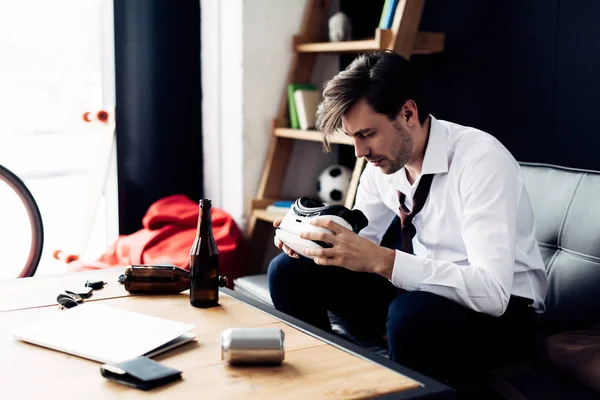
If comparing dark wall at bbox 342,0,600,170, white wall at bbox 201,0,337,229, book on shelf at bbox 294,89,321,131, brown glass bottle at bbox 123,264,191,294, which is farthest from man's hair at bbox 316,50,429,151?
white wall at bbox 201,0,337,229

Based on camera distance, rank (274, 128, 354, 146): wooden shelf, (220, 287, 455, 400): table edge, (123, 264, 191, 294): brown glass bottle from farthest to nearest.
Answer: (274, 128, 354, 146): wooden shelf, (123, 264, 191, 294): brown glass bottle, (220, 287, 455, 400): table edge

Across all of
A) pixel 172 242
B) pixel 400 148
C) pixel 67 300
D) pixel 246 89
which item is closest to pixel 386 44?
pixel 246 89

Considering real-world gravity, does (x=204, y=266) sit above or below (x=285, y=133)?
below

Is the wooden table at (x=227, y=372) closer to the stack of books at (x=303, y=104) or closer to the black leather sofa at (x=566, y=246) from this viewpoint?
the black leather sofa at (x=566, y=246)

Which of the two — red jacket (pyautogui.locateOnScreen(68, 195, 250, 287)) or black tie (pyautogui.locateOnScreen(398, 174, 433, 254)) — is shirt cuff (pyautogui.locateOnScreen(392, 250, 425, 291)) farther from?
red jacket (pyautogui.locateOnScreen(68, 195, 250, 287))

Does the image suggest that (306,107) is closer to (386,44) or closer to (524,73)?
(386,44)

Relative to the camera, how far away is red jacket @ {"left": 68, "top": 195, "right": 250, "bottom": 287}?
2889 millimetres

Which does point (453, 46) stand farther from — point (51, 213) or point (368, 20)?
point (51, 213)

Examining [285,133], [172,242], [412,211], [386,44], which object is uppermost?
[386,44]

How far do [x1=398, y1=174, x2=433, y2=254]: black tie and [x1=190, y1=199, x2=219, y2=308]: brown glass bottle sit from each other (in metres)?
0.58

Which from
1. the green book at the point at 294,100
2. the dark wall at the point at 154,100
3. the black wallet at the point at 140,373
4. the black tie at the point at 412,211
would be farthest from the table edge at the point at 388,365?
the dark wall at the point at 154,100

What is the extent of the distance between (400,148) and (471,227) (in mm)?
311

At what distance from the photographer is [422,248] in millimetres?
1974

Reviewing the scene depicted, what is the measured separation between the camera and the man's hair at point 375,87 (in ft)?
5.97
